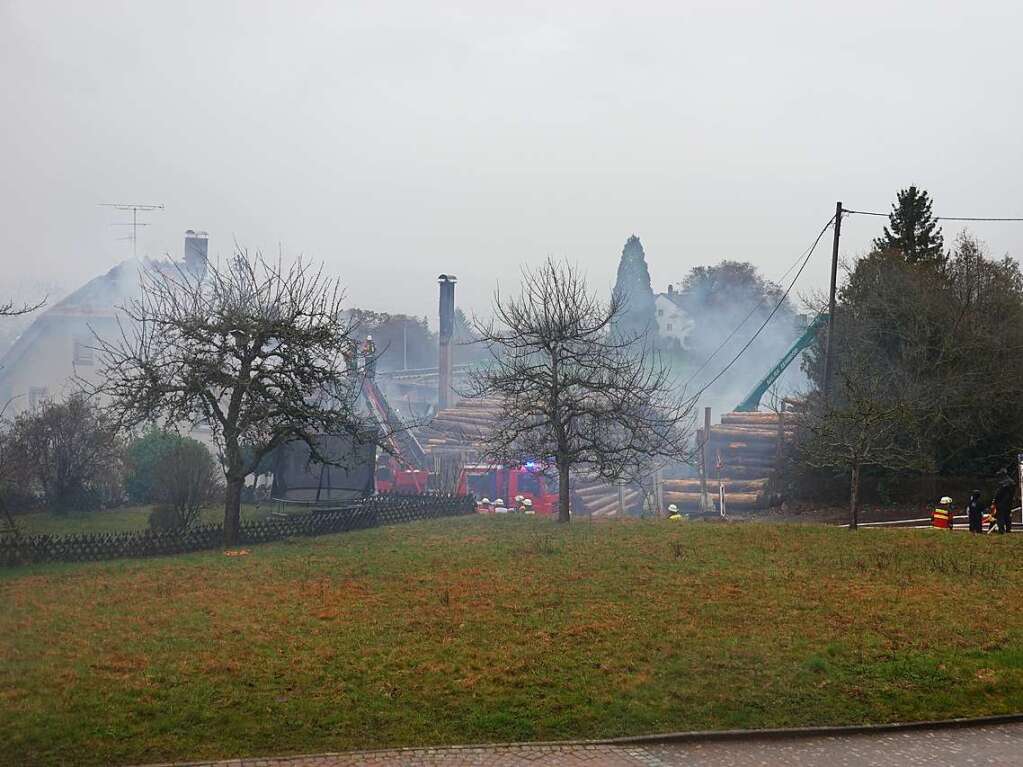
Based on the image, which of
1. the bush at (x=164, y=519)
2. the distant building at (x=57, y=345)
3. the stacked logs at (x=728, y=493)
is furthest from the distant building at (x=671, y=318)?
the bush at (x=164, y=519)

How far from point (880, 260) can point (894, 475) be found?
28.8 ft

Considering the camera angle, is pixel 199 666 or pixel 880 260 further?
pixel 880 260

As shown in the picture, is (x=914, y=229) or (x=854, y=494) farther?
(x=914, y=229)

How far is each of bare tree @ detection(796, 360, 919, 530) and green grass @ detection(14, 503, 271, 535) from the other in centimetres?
1546

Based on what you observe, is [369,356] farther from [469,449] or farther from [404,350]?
[404,350]

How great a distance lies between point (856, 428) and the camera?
22.7 meters

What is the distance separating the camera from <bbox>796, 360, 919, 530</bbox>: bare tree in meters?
21.3

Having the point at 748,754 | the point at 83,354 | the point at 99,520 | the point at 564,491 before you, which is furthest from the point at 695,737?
the point at 83,354

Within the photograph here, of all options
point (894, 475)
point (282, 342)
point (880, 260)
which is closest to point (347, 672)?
point (282, 342)

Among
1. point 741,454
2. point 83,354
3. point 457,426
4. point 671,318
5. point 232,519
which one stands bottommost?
point 232,519

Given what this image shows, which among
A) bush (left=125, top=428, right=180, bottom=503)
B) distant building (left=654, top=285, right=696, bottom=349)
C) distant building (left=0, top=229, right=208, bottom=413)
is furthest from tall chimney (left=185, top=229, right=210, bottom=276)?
distant building (left=654, top=285, right=696, bottom=349)

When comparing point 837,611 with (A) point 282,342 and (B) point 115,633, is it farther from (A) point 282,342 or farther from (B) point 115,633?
(A) point 282,342

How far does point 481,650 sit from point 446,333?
3922cm

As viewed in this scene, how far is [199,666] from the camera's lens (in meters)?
9.39
